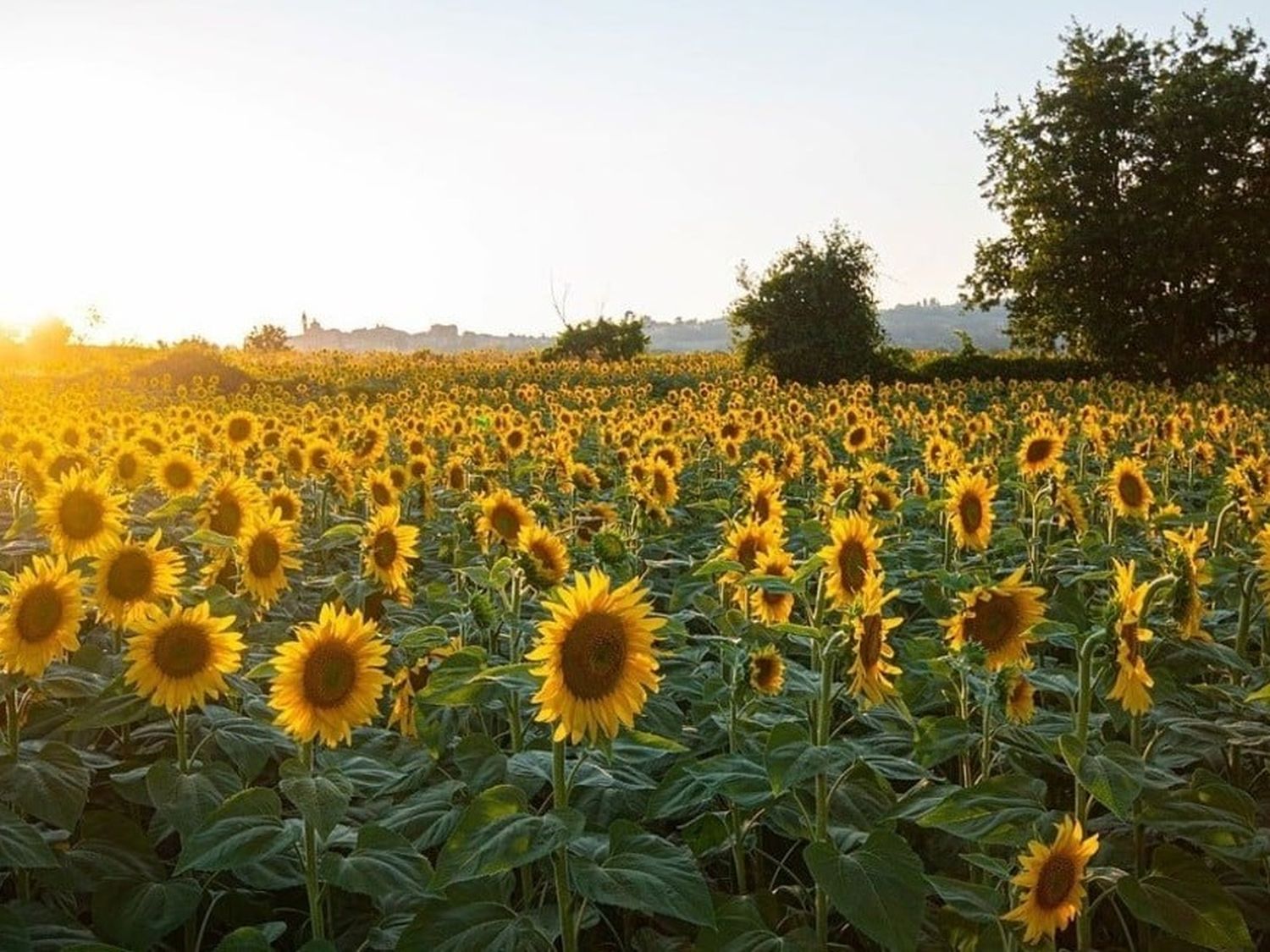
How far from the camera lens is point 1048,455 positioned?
6270mm

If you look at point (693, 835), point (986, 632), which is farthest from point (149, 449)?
point (986, 632)

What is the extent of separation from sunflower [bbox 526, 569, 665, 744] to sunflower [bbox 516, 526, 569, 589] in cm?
74

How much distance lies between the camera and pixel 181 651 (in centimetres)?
299

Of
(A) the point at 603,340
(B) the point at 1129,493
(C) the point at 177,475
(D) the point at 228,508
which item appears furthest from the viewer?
(A) the point at 603,340

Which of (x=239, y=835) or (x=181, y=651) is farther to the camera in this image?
(x=181, y=651)

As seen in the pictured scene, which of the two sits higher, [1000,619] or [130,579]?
[130,579]

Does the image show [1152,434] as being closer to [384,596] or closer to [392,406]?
[384,596]

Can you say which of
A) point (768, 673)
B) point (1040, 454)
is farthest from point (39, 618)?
point (1040, 454)

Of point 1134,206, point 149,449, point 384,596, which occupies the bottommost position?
point 384,596

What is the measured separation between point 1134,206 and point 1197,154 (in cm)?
171

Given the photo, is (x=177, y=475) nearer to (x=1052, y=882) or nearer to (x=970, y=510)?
(x=970, y=510)

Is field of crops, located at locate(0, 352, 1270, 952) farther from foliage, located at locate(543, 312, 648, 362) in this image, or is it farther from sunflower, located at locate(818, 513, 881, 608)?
foliage, located at locate(543, 312, 648, 362)

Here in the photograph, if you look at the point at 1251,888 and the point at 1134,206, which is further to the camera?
the point at 1134,206

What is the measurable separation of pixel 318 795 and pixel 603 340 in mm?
34116
